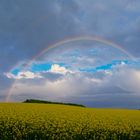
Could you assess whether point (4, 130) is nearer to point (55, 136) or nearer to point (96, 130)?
point (55, 136)

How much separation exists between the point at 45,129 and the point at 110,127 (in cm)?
394

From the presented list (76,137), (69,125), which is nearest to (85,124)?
(69,125)

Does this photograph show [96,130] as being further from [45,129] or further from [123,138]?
[45,129]

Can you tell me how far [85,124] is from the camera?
21.3 m

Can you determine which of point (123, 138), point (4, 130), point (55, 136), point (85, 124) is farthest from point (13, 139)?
point (123, 138)

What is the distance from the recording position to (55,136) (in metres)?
18.8

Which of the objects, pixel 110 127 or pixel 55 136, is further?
pixel 110 127

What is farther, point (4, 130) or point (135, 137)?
point (4, 130)

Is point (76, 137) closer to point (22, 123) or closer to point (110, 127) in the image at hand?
point (110, 127)

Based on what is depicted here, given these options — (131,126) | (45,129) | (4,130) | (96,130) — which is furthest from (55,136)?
(131,126)

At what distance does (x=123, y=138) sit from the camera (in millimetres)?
19484

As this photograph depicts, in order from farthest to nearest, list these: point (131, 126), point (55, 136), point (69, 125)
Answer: point (131, 126) < point (69, 125) < point (55, 136)

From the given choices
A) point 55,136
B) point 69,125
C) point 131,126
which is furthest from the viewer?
point 131,126

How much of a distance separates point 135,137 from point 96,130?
223 centimetres
